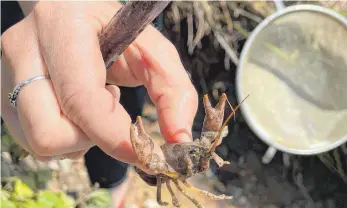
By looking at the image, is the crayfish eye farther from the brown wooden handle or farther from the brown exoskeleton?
the brown wooden handle

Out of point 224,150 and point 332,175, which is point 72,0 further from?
point 332,175

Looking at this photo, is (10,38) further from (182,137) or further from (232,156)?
(232,156)

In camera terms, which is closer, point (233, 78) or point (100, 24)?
point (100, 24)

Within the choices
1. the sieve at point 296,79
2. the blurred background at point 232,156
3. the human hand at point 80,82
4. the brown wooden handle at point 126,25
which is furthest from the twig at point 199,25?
the brown wooden handle at point 126,25

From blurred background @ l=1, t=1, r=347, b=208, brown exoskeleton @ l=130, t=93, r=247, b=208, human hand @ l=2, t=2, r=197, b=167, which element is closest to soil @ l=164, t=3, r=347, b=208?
blurred background @ l=1, t=1, r=347, b=208

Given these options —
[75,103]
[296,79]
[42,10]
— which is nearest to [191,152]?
[75,103]

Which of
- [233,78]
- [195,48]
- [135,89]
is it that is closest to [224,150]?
[233,78]

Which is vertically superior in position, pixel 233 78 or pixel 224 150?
pixel 233 78
